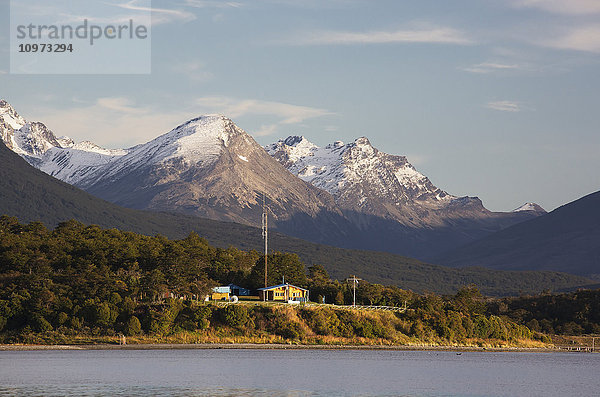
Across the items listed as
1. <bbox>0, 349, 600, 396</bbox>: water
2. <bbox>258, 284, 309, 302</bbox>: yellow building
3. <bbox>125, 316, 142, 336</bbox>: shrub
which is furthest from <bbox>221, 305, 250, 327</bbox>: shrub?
<bbox>258, 284, 309, 302</bbox>: yellow building

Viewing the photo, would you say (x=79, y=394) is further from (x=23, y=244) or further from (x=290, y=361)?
(x=23, y=244)

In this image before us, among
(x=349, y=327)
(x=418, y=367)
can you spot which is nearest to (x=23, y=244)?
(x=349, y=327)

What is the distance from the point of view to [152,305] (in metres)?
156

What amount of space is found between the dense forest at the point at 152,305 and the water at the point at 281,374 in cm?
426

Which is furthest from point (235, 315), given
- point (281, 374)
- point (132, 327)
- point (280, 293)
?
point (281, 374)

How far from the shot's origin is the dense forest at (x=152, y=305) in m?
149

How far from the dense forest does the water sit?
4.26 m

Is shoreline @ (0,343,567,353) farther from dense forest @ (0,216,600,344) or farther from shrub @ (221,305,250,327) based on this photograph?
shrub @ (221,305,250,327)

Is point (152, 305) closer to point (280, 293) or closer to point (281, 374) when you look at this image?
point (280, 293)

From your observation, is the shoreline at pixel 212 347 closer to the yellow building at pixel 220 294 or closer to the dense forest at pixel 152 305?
the dense forest at pixel 152 305

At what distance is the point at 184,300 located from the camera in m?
160

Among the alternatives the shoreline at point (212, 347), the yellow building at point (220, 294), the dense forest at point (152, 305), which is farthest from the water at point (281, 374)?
the yellow building at point (220, 294)

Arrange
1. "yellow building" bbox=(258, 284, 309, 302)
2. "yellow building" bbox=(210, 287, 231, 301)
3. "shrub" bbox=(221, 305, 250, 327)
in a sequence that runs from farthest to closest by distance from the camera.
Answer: "yellow building" bbox=(258, 284, 309, 302) → "yellow building" bbox=(210, 287, 231, 301) → "shrub" bbox=(221, 305, 250, 327)

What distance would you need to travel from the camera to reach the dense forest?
149 metres
